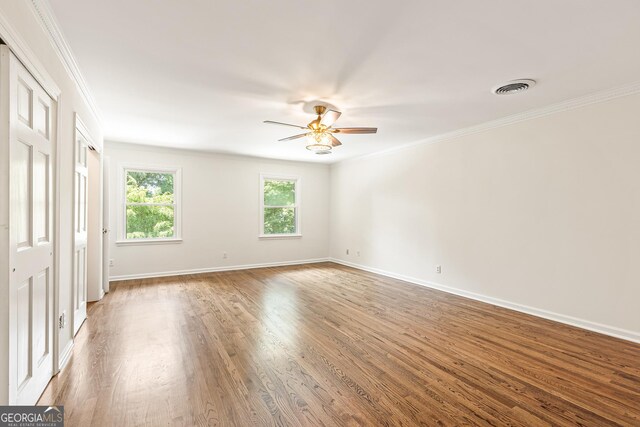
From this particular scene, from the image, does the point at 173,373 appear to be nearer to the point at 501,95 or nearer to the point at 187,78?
the point at 187,78

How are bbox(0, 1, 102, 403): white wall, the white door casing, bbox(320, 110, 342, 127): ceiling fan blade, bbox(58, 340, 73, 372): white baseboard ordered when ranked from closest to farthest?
bbox(0, 1, 102, 403): white wall, bbox(58, 340, 73, 372): white baseboard, bbox(320, 110, 342, 127): ceiling fan blade, the white door casing

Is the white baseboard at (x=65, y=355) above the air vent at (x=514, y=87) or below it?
below

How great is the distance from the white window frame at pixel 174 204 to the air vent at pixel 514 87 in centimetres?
545

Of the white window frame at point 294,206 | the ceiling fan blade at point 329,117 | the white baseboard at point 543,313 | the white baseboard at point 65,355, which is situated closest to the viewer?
the white baseboard at point 65,355

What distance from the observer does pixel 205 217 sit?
6.12 metres

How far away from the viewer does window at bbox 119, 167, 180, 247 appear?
5492mm

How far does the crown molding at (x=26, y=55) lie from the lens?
4.72 feet

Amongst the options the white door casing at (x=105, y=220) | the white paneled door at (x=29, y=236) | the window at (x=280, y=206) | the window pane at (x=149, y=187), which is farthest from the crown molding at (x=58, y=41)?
the window at (x=280, y=206)

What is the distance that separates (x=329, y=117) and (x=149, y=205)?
13.9 feet

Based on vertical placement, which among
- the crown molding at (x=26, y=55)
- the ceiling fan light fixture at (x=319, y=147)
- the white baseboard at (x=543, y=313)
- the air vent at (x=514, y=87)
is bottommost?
the white baseboard at (x=543, y=313)

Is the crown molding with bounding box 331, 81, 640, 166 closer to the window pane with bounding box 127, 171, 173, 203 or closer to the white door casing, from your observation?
the window pane with bounding box 127, 171, 173, 203

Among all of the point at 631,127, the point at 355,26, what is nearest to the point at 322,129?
the point at 355,26

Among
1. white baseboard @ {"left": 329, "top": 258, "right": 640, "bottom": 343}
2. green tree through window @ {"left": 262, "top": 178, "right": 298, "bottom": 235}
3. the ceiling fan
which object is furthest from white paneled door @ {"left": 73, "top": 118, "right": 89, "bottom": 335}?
white baseboard @ {"left": 329, "top": 258, "right": 640, "bottom": 343}

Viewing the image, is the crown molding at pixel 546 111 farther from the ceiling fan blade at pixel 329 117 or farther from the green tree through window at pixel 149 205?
the green tree through window at pixel 149 205
